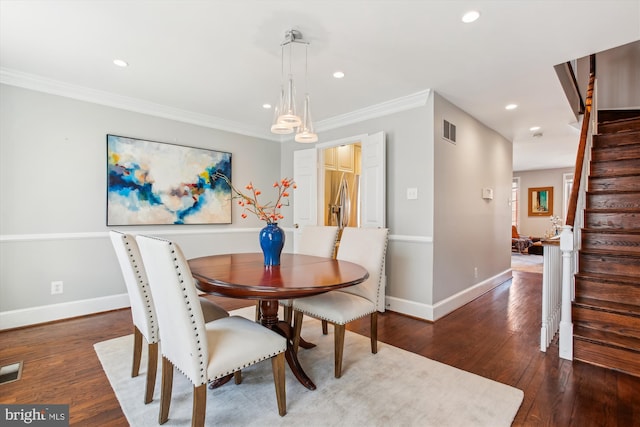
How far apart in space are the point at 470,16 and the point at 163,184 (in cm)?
347

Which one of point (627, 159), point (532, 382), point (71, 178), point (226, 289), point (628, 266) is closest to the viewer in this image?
point (226, 289)

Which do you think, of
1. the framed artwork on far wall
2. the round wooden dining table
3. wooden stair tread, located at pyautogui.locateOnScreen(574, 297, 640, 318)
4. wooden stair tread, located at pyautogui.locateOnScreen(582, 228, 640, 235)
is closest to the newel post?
wooden stair tread, located at pyautogui.locateOnScreen(574, 297, 640, 318)

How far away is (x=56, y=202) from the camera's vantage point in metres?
3.08

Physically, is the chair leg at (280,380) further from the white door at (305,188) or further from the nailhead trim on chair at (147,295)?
the white door at (305,188)

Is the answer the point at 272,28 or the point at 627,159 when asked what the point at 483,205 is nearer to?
the point at 627,159

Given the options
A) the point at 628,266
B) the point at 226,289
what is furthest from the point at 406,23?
the point at 628,266

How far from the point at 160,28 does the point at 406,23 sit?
1680 millimetres

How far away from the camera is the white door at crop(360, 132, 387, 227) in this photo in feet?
11.4

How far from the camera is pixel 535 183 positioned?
8.92m

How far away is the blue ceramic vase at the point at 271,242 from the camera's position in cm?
218

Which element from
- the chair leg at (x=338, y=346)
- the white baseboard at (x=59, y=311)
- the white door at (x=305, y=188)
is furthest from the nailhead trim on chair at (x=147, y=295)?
the white door at (x=305, y=188)

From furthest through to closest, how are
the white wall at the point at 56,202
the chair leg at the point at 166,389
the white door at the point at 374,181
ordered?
the white door at the point at 374,181 < the white wall at the point at 56,202 < the chair leg at the point at 166,389

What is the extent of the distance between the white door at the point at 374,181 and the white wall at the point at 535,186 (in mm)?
7296

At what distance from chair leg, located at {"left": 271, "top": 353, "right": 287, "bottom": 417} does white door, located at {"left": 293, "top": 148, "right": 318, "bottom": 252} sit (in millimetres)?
2697
